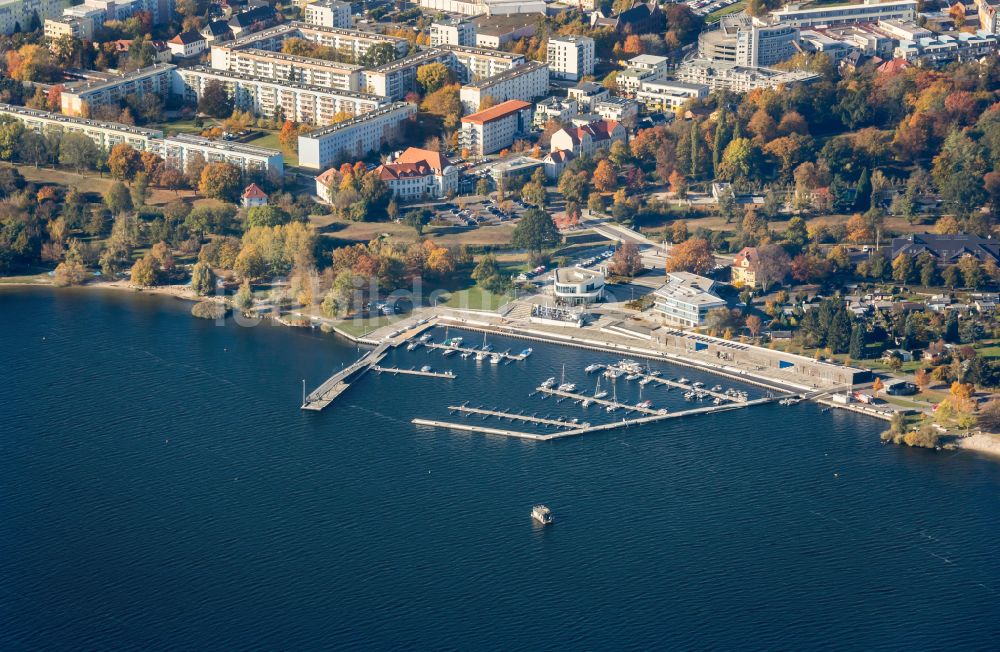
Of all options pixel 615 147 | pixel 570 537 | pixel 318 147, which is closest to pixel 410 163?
pixel 318 147

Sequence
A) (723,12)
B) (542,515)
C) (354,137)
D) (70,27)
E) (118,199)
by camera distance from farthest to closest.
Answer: (723,12) → (70,27) → (354,137) → (118,199) → (542,515)

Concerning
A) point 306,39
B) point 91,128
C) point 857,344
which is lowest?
point 857,344

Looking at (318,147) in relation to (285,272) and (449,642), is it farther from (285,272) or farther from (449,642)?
(449,642)

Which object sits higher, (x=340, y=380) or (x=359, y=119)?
(x=359, y=119)

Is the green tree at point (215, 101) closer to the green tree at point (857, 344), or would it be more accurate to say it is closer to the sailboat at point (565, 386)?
the sailboat at point (565, 386)

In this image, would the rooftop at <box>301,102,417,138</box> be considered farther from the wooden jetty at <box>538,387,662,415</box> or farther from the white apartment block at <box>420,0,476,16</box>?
the wooden jetty at <box>538,387,662,415</box>

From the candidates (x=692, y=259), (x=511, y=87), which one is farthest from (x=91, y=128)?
(x=692, y=259)

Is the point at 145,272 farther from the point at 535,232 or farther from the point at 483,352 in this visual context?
the point at 535,232
